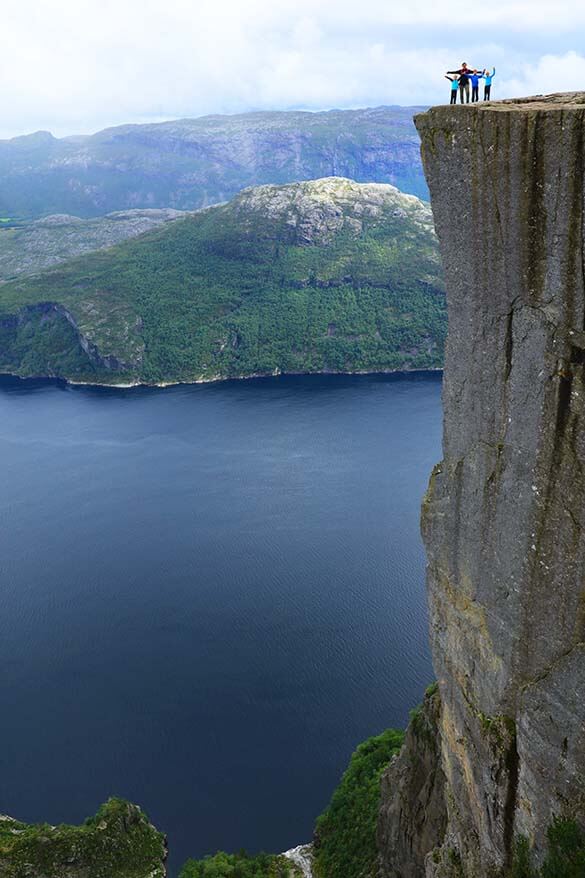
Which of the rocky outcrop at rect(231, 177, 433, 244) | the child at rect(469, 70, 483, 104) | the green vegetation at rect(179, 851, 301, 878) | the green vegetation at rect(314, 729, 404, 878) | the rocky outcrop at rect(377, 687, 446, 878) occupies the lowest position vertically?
the green vegetation at rect(179, 851, 301, 878)

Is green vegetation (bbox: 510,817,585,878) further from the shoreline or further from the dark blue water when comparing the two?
the shoreline

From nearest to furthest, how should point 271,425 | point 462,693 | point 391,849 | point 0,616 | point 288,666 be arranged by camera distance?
point 462,693 < point 391,849 < point 288,666 < point 0,616 < point 271,425

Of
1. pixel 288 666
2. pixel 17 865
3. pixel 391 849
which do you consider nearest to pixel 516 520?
pixel 391 849

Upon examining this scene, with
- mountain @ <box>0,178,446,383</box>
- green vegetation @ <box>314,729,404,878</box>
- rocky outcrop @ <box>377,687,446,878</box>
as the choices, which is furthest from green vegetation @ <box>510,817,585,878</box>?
mountain @ <box>0,178,446,383</box>

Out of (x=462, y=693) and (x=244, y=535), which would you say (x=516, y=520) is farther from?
(x=244, y=535)

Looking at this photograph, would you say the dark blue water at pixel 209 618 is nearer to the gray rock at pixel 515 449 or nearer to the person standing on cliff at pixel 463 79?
the gray rock at pixel 515 449

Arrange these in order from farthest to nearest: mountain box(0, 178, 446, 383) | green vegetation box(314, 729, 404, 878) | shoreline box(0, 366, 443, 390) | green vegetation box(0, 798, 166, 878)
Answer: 1. mountain box(0, 178, 446, 383)
2. shoreline box(0, 366, 443, 390)
3. green vegetation box(0, 798, 166, 878)
4. green vegetation box(314, 729, 404, 878)
